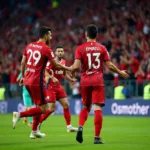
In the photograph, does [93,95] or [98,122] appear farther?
[93,95]

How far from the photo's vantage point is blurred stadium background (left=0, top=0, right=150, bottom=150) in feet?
87.3

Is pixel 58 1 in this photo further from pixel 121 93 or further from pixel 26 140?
pixel 26 140

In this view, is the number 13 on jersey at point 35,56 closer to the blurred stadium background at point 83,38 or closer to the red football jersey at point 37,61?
Result: the red football jersey at point 37,61

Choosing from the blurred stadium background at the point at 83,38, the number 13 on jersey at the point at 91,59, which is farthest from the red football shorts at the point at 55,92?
the number 13 on jersey at the point at 91,59

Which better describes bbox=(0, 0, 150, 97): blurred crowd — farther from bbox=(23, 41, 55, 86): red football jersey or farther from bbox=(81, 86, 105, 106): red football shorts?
bbox=(23, 41, 55, 86): red football jersey

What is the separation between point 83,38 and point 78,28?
165 centimetres

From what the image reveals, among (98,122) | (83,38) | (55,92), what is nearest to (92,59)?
(98,122)

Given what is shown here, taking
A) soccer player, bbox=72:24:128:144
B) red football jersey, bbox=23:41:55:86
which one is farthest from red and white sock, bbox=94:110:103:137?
red football jersey, bbox=23:41:55:86

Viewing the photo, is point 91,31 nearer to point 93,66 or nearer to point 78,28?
point 93,66

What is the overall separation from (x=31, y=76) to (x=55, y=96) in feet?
12.5

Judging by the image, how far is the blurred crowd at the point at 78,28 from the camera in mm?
27844

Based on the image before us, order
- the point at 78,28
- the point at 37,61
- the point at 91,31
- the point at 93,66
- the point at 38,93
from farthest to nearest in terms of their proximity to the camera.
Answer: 1. the point at 78,28
2. the point at 38,93
3. the point at 37,61
4. the point at 93,66
5. the point at 91,31

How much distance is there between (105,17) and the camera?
108ft

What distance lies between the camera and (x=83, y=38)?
1307 inches
